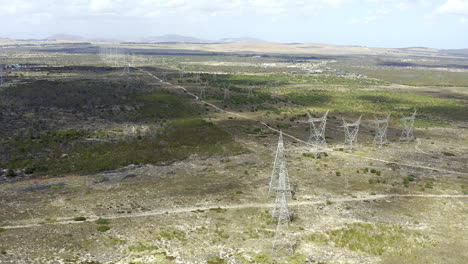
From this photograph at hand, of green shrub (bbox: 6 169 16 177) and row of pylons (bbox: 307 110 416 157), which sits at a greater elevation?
row of pylons (bbox: 307 110 416 157)

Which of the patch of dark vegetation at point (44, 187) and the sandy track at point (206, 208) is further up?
the patch of dark vegetation at point (44, 187)

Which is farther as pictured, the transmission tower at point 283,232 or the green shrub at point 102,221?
the green shrub at point 102,221

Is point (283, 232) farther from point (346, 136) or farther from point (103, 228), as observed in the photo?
point (346, 136)

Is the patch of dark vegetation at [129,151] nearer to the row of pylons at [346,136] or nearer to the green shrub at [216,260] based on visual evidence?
the row of pylons at [346,136]

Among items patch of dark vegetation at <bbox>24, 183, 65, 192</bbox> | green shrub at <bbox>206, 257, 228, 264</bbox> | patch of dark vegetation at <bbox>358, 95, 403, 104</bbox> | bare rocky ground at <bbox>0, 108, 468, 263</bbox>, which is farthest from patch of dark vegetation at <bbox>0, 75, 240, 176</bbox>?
patch of dark vegetation at <bbox>358, 95, 403, 104</bbox>

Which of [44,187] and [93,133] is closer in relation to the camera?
[44,187]

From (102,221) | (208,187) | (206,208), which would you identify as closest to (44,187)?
(102,221)

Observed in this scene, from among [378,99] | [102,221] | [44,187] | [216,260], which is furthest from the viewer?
[378,99]

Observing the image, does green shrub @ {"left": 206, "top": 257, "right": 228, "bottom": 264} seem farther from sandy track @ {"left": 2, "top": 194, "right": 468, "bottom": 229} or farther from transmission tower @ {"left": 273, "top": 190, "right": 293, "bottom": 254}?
sandy track @ {"left": 2, "top": 194, "right": 468, "bottom": 229}

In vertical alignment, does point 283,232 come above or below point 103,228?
below

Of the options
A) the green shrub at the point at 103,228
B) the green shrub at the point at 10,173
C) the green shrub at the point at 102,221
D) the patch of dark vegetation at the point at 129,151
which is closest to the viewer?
the green shrub at the point at 103,228

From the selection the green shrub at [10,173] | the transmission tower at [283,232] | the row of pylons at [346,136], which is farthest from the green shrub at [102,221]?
the row of pylons at [346,136]
